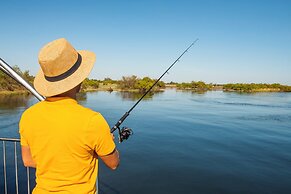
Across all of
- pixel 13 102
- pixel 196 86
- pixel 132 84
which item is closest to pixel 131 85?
pixel 132 84

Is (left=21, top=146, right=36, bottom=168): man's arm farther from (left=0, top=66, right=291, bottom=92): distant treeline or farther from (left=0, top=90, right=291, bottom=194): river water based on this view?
(left=0, top=66, right=291, bottom=92): distant treeline

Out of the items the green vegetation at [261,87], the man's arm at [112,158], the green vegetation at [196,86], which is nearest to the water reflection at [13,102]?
the man's arm at [112,158]

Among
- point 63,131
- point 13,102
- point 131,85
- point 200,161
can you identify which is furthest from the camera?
point 131,85

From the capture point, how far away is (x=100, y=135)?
4.78 ft

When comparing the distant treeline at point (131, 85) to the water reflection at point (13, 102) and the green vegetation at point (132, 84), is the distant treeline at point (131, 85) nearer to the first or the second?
the green vegetation at point (132, 84)

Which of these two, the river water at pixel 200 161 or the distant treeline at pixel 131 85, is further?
the distant treeline at pixel 131 85

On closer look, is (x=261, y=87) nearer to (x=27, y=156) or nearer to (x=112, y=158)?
(x=112, y=158)

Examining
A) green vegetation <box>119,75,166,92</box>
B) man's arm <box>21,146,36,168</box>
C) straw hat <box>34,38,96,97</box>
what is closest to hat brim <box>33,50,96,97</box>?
straw hat <box>34,38,96,97</box>

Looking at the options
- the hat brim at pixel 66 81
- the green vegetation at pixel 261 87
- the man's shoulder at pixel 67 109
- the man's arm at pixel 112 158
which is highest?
the hat brim at pixel 66 81

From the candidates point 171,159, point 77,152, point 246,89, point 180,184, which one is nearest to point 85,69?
point 77,152

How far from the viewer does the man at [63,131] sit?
4.73 feet

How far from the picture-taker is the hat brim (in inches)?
59.3

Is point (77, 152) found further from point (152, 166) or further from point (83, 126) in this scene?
point (152, 166)

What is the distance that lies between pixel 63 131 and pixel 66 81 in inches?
12.0
